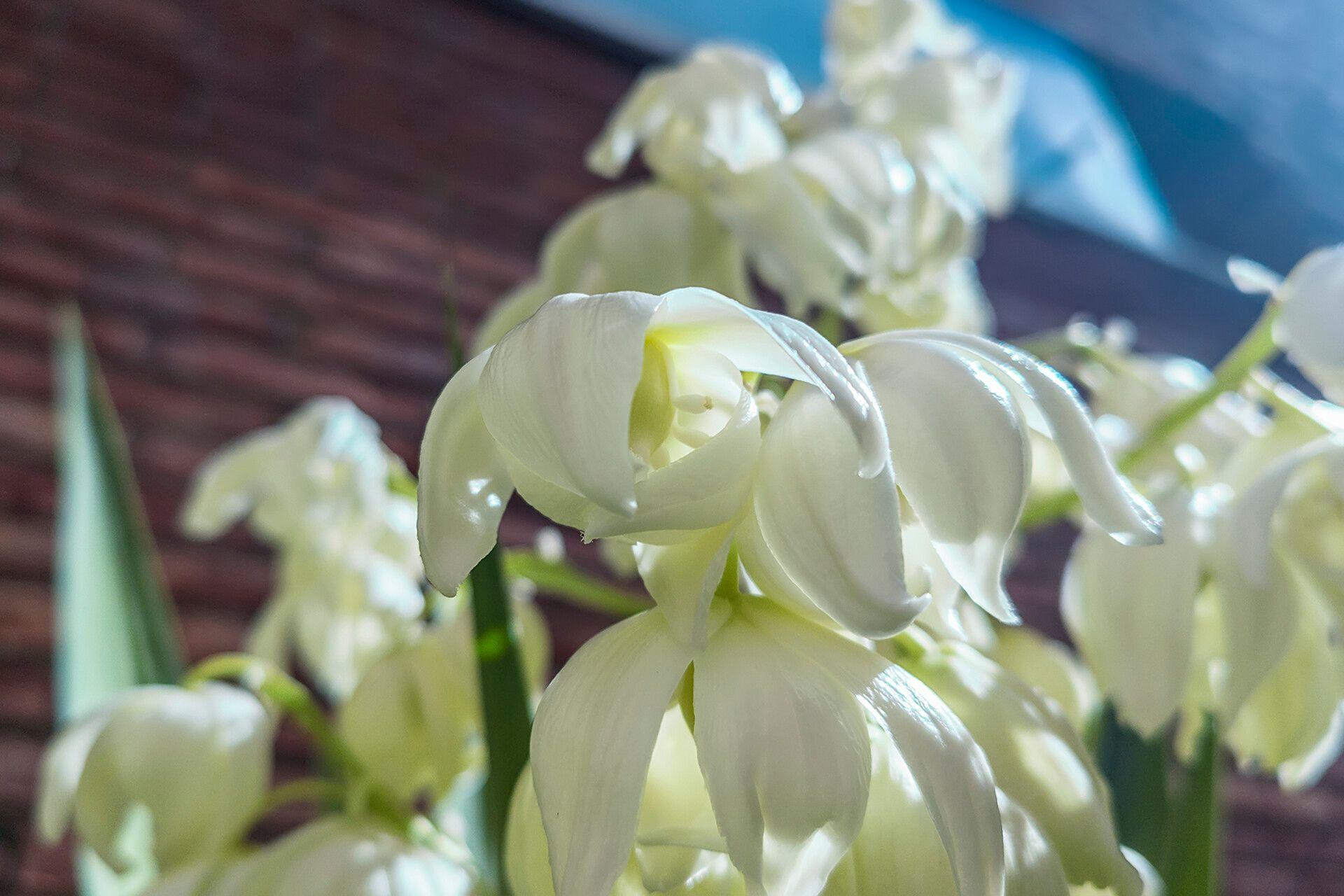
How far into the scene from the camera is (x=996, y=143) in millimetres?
437

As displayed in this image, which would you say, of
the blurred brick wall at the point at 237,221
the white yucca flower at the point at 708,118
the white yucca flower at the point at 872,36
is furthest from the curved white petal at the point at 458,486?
the blurred brick wall at the point at 237,221

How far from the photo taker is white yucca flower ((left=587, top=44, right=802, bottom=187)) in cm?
34

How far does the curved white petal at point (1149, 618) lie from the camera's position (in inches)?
8.6

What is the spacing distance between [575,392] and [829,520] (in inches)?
1.4

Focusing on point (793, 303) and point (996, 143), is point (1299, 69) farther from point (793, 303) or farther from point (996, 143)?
point (793, 303)

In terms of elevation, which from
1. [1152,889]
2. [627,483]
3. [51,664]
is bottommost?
[51,664]

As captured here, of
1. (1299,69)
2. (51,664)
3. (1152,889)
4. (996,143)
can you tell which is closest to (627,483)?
(1152,889)

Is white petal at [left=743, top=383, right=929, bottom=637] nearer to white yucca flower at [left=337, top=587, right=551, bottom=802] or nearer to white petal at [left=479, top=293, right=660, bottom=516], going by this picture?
white petal at [left=479, top=293, right=660, bottom=516]


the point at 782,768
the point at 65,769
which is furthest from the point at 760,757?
the point at 65,769

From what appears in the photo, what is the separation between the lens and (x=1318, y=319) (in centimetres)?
22

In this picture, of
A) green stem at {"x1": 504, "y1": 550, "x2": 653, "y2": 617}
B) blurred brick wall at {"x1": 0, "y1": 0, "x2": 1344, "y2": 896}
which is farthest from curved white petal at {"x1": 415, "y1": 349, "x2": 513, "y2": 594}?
blurred brick wall at {"x1": 0, "y1": 0, "x2": 1344, "y2": 896}

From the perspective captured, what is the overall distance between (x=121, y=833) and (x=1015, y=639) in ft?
0.85

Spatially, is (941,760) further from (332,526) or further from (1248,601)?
(332,526)

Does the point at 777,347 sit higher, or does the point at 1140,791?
the point at 777,347
